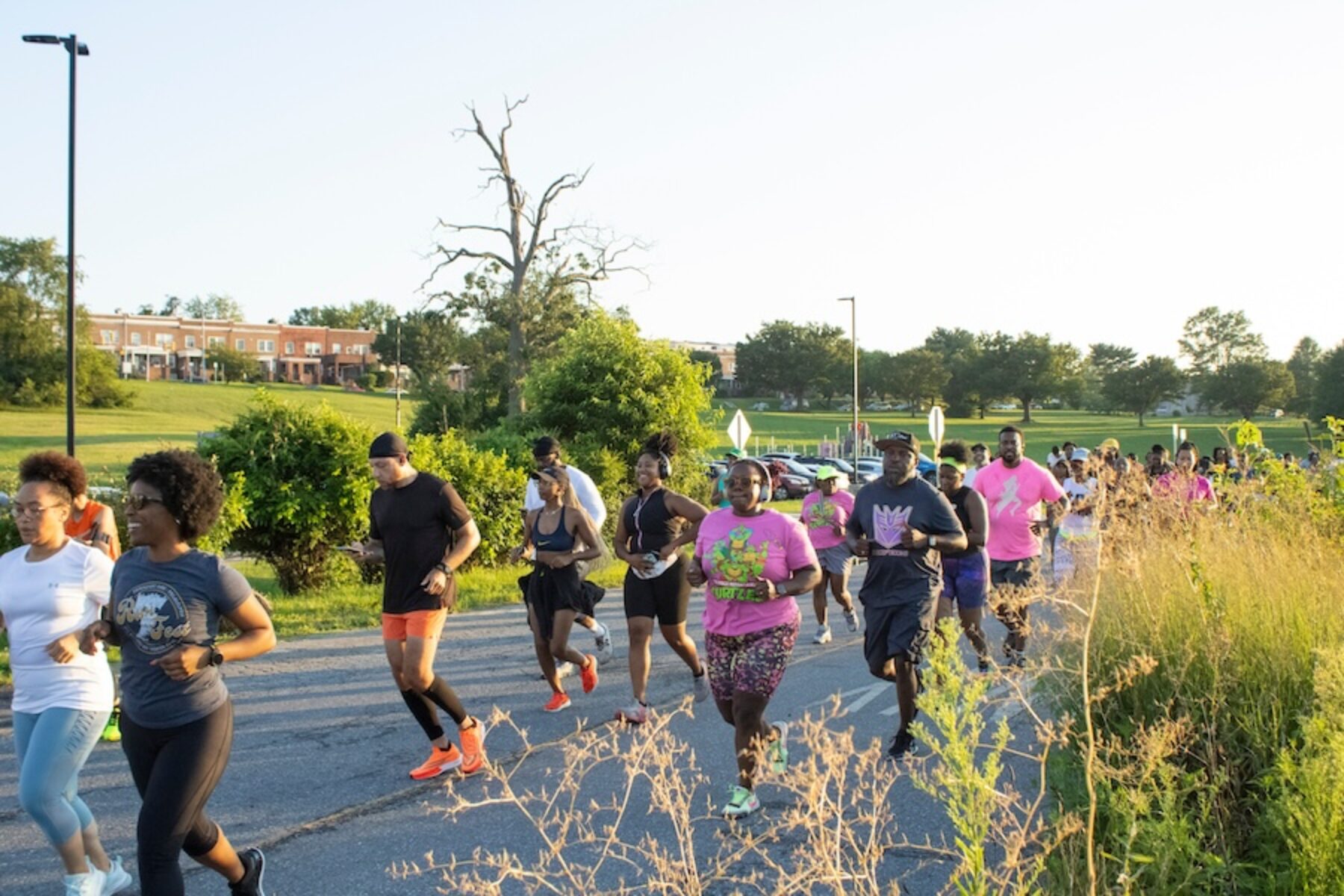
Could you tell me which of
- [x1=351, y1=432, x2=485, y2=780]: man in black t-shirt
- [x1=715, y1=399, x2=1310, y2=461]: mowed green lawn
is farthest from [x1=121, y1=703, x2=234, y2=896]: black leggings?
[x1=715, y1=399, x2=1310, y2=461]: mowed green lawn

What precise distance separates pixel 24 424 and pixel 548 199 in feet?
129

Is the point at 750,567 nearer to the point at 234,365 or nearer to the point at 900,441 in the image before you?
the point at 900,441

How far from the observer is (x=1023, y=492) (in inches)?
380

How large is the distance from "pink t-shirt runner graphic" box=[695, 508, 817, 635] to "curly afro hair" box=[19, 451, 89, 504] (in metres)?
2.89

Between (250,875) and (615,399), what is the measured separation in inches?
747

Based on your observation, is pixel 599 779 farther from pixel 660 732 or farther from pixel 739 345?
pixel 739 345

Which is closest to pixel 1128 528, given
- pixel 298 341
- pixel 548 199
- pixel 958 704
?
pixel 958 704

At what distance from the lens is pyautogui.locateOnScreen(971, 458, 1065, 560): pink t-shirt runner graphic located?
379 inches

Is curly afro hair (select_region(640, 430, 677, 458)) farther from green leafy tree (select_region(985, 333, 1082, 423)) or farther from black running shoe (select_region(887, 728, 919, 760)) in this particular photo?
green leafy tree (select_region(985, 333, 1082, 423))

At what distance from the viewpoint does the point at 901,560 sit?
7.09 meters

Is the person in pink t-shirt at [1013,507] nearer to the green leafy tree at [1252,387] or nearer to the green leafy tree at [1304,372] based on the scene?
the green leafy tree at [1304,372]

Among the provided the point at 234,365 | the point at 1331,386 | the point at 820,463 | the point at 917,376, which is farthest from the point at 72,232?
the point at 234,365

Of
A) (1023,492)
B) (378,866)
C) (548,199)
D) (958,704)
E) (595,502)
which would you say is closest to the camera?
(958,704)

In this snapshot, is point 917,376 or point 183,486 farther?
point 917,376
